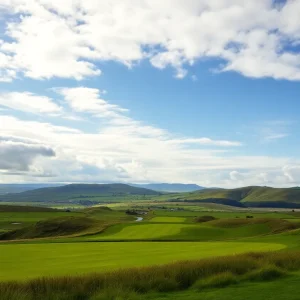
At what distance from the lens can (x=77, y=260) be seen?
25797mm

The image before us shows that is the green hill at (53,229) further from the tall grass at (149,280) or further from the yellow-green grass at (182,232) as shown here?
the tall grass at (149,280)

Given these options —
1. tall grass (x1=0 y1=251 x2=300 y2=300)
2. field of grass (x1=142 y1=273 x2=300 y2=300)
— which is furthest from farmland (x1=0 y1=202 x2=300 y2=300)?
tall grass (x1=0 y1=251 x2=300 y2=300)

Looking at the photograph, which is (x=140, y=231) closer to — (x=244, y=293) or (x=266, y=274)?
(x=266, y=274)

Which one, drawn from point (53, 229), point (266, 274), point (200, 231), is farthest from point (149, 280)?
point (53, 229)

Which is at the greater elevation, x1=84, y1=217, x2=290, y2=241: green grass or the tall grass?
the tall grass

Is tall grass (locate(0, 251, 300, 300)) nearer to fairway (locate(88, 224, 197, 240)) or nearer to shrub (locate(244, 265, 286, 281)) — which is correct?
shrub (locate(244, 265, 286, 281))

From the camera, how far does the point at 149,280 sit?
1767 centimetres

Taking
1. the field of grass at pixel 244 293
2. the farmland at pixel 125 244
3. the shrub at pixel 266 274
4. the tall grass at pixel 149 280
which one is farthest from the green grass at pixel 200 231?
the field of grass at pixel 244 293

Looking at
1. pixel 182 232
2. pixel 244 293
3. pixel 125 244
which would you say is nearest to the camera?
pixel 244 293

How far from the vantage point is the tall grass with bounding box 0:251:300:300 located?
1554 cm

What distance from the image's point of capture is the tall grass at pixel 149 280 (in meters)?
15.5

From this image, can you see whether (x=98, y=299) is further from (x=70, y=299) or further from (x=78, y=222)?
(x=78, y=222)

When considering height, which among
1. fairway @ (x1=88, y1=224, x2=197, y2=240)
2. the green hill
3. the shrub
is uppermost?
the shrub

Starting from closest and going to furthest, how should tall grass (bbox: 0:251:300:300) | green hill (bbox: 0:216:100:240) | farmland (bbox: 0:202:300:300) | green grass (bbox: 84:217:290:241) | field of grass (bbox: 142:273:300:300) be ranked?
field of grass (bbox: 142:273:300:300), tall grass (bbox: 0:251:300:300), farmland (bbox: 0:202:300:300), green grass (bbox: 84:217:290:241), green hill (bbox: 0:216:100:240)
